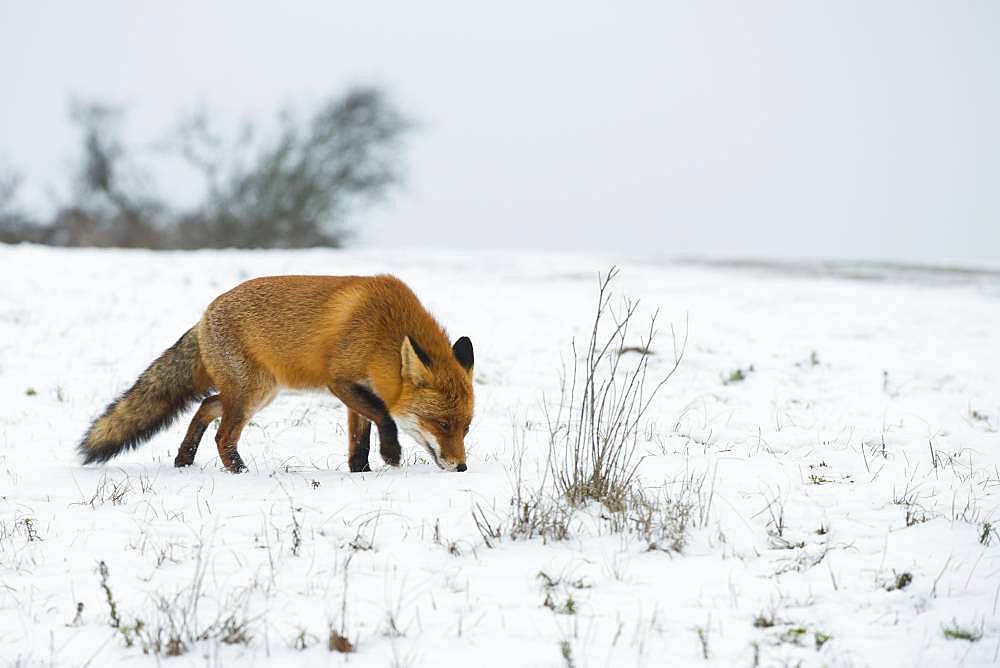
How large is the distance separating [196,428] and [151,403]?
41 cm

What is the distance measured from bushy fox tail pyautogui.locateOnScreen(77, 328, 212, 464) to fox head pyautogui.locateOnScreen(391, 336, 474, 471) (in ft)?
6.37

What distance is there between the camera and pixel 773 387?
9469 millimetres

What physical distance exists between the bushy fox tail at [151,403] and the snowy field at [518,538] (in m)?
0.22

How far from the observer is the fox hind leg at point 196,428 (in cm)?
690

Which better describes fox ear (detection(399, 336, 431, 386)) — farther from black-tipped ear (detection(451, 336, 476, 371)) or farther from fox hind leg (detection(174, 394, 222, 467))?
fox hind leg (detection(174, 394, 222, 467))

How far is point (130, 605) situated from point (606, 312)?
10.1m

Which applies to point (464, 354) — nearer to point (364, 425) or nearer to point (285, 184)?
point (364, 425)

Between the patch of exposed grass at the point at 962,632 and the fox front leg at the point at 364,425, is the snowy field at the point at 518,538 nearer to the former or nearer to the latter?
the patch of exposed grass at the point at 962,632

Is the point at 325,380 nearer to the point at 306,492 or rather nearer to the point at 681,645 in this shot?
the point at 306,492

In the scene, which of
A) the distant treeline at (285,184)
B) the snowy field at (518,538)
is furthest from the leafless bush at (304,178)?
the snowy field at (518,538)

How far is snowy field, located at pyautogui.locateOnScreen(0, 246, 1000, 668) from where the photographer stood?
373cm

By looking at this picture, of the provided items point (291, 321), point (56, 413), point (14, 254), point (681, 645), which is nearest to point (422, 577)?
point (681, 645)

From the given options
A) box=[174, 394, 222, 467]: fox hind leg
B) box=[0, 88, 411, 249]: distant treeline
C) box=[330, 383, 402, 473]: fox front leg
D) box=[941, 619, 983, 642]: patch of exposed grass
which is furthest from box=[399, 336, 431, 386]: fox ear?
box=[0, 88, 411, 249]: distant treeline

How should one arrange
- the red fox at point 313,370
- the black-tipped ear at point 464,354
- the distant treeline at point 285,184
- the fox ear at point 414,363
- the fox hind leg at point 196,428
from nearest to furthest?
the fox ear at point 414,363, the red fox at point 313,370, the black-tipped ear at point 464,354, the fox hind leg at point 196,428, the distant treeline at point 285,184
